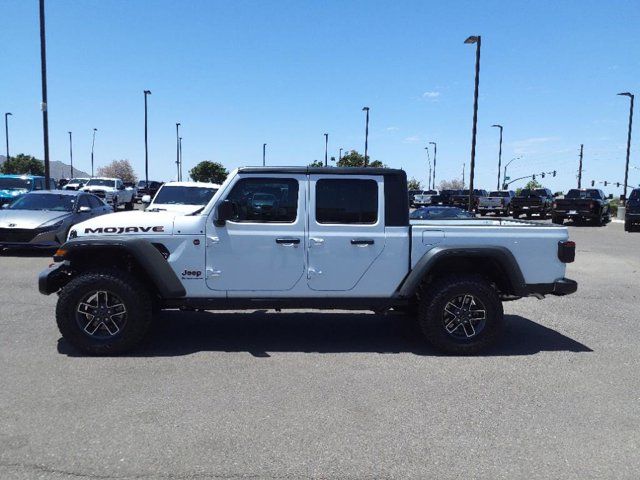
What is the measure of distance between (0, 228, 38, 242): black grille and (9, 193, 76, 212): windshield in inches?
42.0

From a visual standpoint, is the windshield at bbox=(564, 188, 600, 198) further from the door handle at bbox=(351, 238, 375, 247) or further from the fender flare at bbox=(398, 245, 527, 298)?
the door handle at bbox=(351, 238, 375, 247)

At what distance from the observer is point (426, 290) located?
18.4ft

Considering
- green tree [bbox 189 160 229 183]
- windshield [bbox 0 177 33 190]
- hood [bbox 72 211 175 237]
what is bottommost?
hood [bbox 72 211 175 237]

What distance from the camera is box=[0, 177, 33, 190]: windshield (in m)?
19.3

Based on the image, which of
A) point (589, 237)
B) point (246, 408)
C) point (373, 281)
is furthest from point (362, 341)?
point (589, 237)

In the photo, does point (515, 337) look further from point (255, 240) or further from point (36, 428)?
point (36, 428)

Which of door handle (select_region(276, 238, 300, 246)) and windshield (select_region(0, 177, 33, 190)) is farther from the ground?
windshield (select_region(0, 177, 33, 190))

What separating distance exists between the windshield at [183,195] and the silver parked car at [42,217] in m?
1.89

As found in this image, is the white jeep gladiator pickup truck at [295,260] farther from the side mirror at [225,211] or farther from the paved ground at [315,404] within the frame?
the paved ground at [315,404]

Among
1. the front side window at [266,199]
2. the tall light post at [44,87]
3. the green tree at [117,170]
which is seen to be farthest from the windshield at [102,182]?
the green tree at [117,170]

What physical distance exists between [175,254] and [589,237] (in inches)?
777

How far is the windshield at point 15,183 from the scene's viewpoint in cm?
1934

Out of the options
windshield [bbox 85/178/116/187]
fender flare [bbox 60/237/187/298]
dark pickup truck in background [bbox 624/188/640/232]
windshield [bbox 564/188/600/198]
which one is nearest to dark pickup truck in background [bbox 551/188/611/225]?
windshield [bbox 564/188/600/198]

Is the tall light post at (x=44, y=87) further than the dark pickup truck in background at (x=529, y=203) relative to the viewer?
No
